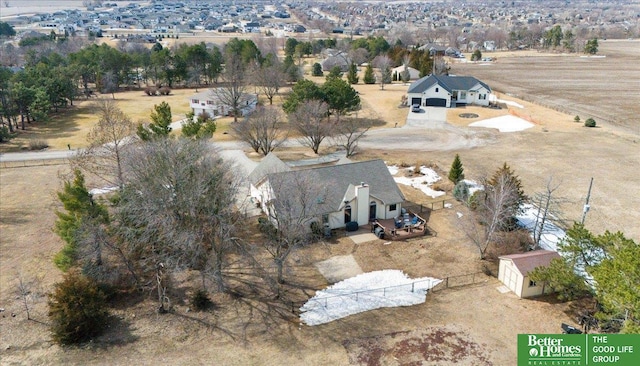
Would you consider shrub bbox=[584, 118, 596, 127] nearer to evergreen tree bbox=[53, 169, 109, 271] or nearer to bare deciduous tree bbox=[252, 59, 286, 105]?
bare deciduous tree bbox=[252, 59, 286, 105]

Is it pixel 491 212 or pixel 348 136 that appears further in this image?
pixel 348 136

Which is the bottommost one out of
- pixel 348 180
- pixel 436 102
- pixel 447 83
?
pixel 348 180

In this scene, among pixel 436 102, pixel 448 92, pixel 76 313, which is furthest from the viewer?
pixel 436 102

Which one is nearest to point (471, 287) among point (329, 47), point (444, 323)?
point (444, 323)

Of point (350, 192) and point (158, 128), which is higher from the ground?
point (158, 128)

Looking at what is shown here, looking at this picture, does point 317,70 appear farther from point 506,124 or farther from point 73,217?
point 73,217

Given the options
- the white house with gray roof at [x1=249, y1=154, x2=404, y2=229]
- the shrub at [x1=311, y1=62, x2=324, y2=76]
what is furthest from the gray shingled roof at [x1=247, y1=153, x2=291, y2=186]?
the shrub at [x1=311, y1=62, x2=324, y2=76]

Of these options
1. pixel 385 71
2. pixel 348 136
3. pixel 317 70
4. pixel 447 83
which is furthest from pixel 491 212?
pixel 317 70
